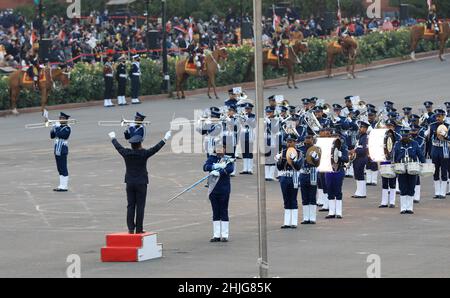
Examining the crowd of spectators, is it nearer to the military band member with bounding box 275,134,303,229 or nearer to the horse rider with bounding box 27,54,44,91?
the horse rider with bounding box 27,54,44,91

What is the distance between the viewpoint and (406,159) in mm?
30156

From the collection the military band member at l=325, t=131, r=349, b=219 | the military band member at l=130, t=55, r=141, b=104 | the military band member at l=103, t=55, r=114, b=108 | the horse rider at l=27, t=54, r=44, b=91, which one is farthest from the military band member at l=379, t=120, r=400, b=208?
the military band member at l=103, t=55, r=114, b=108

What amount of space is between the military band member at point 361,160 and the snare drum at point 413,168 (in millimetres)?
2690

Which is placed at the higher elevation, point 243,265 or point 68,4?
point 68,4

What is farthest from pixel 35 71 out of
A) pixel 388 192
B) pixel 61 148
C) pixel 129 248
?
pixel 129 248

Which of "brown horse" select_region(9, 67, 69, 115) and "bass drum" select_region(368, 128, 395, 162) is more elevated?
"brown horse" select_region(9, 67, 69, 115)

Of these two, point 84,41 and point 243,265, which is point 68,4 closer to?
point 84,41

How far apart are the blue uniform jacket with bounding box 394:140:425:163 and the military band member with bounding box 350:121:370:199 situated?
237 cm

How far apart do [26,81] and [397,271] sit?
92.0 ft

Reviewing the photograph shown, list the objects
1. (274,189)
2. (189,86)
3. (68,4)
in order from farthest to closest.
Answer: (68,4), (189,86), (274,189)

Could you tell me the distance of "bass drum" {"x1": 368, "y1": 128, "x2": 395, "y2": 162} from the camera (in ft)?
102

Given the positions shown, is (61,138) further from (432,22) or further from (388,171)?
(432,22)

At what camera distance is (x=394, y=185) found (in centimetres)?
3098

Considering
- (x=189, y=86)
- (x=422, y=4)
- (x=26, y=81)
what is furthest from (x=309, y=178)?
(x=422, y=4)
